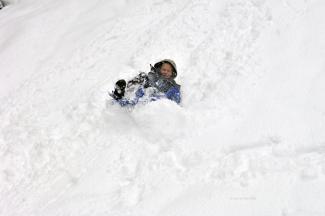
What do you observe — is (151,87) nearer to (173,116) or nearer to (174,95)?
(174,95)

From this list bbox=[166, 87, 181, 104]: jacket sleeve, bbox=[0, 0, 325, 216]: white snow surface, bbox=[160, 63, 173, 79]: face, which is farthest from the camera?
bbox=[160, 63, 173, 79]: face

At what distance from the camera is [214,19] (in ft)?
22.6

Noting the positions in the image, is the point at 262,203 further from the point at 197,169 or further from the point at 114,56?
the point at 114,56

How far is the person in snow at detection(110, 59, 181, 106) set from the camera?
5547 millimetres

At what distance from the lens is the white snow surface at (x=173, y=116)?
3.85 metres

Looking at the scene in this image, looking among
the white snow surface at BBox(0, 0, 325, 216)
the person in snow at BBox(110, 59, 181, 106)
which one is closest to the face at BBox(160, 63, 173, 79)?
the person in snow at BBox(110, 59, 181, 106)

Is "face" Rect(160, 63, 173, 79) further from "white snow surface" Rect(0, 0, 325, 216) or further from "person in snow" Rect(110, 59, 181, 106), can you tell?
"white snow surface" Rect(0, 0, 325, 216)

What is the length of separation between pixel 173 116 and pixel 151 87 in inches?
32.3

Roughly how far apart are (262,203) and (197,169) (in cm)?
80

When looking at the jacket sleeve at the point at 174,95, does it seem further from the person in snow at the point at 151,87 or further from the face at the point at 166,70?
the face at the point at 166,70

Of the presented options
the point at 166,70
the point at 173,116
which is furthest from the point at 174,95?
the point at 173,116

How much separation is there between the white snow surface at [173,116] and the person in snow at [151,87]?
177 mm

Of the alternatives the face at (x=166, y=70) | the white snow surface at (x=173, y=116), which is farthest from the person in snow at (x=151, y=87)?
the white snow surface at (x=173, y=116)

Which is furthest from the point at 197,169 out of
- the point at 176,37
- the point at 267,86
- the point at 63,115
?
the point at 176,37
